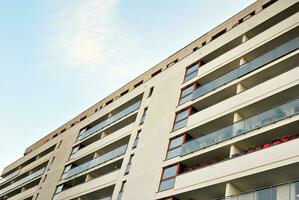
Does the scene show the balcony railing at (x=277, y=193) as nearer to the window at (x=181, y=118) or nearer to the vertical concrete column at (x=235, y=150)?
the vertical concrete column at (x=235, y=150)

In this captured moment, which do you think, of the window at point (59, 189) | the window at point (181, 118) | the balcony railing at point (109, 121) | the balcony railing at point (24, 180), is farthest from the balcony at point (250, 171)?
the balcony railing at point (24, 180)

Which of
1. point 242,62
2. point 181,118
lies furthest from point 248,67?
point 181,118

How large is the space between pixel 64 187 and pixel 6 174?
2579 cm

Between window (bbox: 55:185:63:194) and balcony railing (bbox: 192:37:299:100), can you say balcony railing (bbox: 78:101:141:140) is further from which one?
balcony railing (bbox: 192:37:299:100)

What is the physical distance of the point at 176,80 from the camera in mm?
32188

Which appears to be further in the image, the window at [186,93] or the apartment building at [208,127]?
the window at [186,93]

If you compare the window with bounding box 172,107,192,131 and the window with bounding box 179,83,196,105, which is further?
the window with bounding box 179,83,196,105

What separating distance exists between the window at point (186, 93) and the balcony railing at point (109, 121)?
5892mm

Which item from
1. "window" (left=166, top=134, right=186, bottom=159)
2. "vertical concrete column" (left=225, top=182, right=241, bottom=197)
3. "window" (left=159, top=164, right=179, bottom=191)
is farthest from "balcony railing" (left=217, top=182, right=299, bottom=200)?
"window" (left=166, top=134, right=186, bottom=159)

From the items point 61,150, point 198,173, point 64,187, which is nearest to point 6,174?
point 61,150

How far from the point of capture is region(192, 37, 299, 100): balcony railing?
23.5 meters

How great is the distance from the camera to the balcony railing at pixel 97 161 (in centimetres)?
3191

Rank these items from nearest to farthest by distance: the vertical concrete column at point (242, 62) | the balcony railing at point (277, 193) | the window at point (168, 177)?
the balcony railing at point (277, 193), the window at point (168, 177), the vertical concrete column at point (242, 62)

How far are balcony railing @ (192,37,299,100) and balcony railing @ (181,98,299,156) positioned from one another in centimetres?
434
